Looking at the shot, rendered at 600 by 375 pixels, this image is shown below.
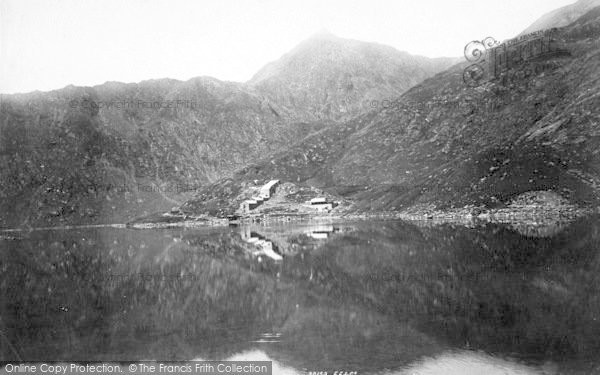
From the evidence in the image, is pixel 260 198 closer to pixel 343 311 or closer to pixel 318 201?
pixel 318 201

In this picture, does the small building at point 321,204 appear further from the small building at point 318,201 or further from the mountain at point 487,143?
the mountain at point 487,143

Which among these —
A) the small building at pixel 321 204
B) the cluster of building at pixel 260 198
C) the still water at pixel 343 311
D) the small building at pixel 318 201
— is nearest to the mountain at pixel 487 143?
the small building at pixel 321 204

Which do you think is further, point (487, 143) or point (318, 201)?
point (318, 201)

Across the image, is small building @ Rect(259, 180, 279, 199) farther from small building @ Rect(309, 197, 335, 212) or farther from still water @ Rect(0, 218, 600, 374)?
still water @ Rect(0, 218, 600, 374)

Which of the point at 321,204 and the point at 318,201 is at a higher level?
the point at 318,201

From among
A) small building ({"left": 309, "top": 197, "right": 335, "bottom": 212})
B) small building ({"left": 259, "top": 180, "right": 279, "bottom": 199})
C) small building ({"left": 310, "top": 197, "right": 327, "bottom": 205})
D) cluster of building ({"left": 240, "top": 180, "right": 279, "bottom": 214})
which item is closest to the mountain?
small building ({"left": 309, "top": 197, "right": 335, "bottom": 212})

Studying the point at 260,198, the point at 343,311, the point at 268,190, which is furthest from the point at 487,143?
the point at 343,311
